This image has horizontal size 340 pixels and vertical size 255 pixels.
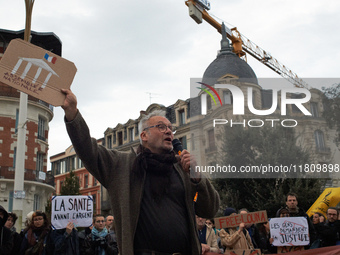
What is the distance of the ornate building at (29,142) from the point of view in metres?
30.2

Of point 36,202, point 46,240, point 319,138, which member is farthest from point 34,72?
point 36,202

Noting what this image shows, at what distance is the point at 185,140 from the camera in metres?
42.1

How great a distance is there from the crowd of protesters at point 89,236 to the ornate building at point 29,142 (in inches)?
913

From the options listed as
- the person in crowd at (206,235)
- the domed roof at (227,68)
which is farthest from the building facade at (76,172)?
the person in crowd at (206,235)

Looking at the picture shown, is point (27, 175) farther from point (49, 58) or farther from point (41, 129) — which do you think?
point (49, 58)

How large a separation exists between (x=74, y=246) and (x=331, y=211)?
4.80 meters

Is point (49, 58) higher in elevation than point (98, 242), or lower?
higher

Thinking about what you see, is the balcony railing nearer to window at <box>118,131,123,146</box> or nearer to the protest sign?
window at <box>118,131,123,146</box>

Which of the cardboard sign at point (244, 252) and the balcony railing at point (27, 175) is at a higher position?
the balcony railing at point (27, 175)

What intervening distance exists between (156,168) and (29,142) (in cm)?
2984

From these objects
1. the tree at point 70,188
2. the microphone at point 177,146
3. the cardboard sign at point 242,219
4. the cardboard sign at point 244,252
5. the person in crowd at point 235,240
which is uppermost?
the tree at point 70,188

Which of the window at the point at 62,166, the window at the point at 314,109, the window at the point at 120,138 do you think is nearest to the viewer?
the window at the point at 314,109

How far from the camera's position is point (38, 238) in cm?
784

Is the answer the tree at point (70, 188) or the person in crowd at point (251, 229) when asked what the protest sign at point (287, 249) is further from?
the tree at point (70, 188)
